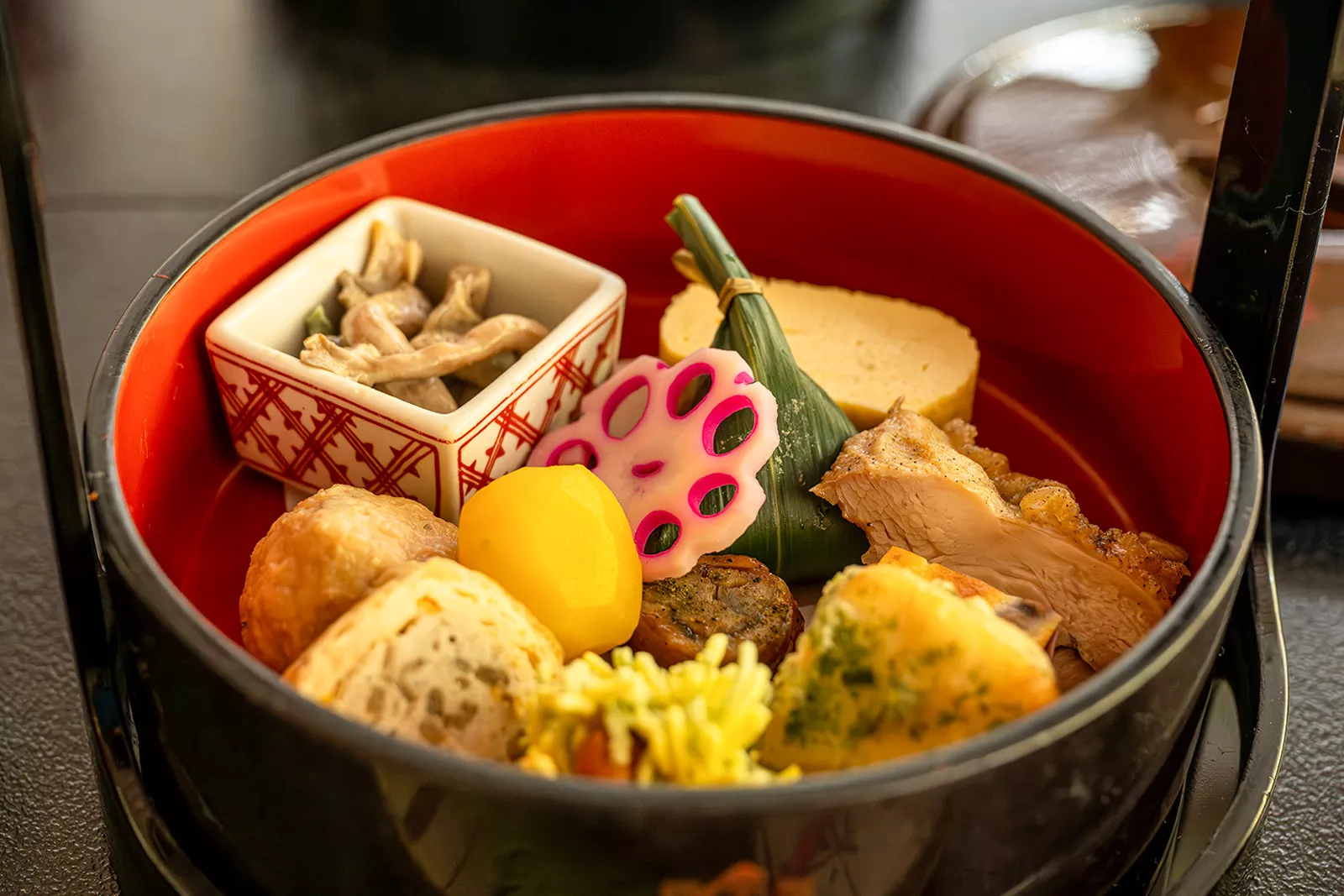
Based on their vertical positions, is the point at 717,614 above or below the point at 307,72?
below

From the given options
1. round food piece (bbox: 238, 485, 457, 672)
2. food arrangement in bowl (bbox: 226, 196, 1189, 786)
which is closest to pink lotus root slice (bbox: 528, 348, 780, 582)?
food arrangement in bowl (bbox: 226, 196, 1189, 786)

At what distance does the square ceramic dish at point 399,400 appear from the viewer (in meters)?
0.77

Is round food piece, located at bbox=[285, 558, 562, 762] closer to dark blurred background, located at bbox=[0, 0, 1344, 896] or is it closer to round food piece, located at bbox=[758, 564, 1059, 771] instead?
round food piece, located at bbox=[758, 564, 1059, 771]

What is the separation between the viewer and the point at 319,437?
0.80 metres

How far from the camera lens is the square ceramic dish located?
77 centimetres

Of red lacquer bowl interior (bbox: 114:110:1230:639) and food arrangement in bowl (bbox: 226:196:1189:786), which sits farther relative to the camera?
red lacquer bowl interior (bbox: 114:110:1230:639)

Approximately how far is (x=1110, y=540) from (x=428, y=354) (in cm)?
41

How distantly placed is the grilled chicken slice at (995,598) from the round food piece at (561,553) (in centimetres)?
13

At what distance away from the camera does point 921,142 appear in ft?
2.91

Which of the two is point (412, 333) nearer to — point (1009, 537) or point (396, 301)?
point (396, 301)

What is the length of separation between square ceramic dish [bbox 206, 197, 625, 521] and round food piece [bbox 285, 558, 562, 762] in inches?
7.6

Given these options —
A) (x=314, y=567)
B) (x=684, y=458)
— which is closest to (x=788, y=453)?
(x=684, y=458)

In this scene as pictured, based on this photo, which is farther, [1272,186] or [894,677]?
[1272,186]

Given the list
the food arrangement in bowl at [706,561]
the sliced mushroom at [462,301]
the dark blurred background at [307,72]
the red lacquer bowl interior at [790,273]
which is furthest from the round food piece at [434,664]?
the dark blurred background at [307,72]
